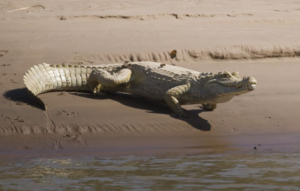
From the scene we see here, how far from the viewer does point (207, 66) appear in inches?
398

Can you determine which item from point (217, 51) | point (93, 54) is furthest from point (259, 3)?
point (93, 54)

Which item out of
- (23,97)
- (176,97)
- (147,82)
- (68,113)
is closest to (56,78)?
(23,97)

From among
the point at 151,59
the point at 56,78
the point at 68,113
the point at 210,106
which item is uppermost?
the point at 151,59

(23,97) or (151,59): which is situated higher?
(151,59)

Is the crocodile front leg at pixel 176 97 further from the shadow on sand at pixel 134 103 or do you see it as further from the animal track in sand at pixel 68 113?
the animal track in sand at pixel 68 113

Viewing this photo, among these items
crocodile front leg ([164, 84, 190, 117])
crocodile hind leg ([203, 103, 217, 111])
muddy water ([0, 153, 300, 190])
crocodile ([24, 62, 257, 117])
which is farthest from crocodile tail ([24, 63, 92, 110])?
muddy water ([0, 153, 300, 190])

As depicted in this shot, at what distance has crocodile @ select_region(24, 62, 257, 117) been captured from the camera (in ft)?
26.0

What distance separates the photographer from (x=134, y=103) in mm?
8344

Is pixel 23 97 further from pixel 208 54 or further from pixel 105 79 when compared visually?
pixel 208 54

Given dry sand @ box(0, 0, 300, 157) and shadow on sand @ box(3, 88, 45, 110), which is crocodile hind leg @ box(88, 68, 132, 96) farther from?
shadow on sand @ box(3, 88, 45, 110)

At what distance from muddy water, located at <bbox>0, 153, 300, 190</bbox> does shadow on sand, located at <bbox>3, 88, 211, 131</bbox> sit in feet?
3.85

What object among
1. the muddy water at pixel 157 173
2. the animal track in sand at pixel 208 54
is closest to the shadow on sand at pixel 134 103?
the muddy water at pixel 157 173

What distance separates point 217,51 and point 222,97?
2.73m

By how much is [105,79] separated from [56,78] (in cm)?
70
